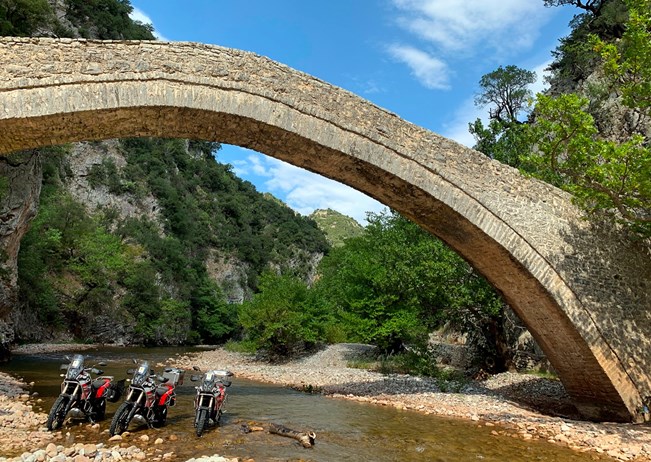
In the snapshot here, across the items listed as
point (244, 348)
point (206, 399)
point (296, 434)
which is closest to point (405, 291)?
point (296, 434)

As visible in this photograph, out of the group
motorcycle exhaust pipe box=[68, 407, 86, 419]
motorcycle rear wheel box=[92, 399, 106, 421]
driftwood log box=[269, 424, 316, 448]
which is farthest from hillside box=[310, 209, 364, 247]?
motorcycle exhaust pipe box=[68, 407, 86, 419]

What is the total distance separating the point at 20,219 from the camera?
17.4 meters

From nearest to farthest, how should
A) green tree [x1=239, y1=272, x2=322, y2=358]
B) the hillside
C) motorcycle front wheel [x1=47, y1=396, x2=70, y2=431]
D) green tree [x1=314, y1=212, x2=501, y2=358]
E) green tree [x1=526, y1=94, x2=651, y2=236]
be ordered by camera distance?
1. motorcycle front wheel [x1=47, y1=396, x2=70, y2=431]
2. green tree [x1=526, y1=94, x2=651, y2=236]
3. green tree [x1=314, y1=212, x2=501, y2=358]
4. green tree [x1=239, y1=272, x2=322, y2=358]
5. the hillside

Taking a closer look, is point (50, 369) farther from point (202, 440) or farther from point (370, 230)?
point (370, 230)

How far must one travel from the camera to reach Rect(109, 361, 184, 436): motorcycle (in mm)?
6121

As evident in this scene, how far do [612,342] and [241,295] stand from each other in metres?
47.6

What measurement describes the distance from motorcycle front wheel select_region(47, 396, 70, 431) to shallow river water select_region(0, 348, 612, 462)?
0.14 meters

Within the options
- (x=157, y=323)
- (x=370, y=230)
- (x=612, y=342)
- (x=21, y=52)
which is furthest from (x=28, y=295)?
(x=612, y=342)

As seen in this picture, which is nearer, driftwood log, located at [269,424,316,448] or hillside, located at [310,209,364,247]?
driftwood log, located at [269,424,316,448]

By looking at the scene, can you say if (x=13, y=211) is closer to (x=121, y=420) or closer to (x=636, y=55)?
(x=121, y=420)

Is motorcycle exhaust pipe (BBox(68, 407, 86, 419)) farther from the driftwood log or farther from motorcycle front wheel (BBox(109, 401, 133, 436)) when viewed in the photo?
the driftwood log

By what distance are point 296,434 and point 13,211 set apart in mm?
15478

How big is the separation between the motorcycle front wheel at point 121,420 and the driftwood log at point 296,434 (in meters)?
1.97

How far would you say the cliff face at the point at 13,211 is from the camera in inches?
651
